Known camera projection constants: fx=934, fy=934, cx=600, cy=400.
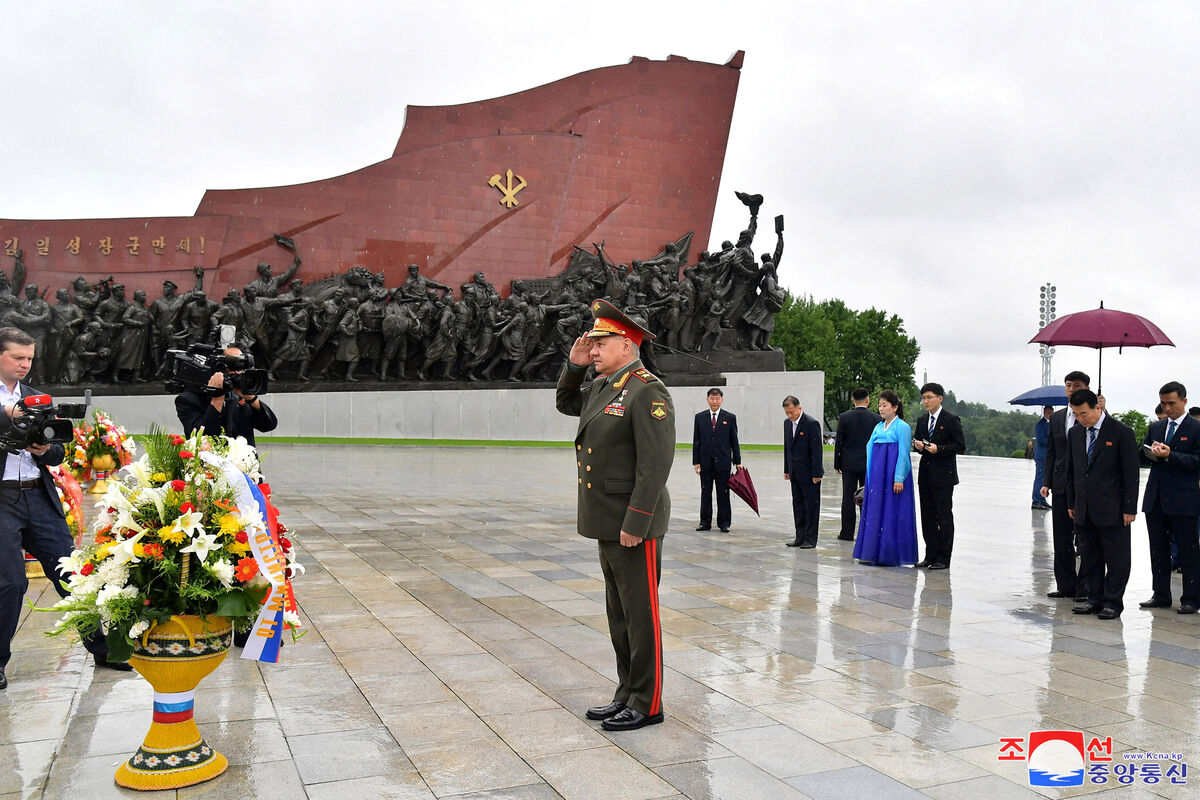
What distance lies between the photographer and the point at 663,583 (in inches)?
245

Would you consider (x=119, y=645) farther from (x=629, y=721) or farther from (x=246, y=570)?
(x=629, y=721)

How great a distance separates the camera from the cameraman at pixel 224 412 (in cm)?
489

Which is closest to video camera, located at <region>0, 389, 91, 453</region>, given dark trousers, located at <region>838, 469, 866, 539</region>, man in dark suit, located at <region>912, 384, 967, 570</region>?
man in dark suit, located at <region>912, 384, 967, 570</region>

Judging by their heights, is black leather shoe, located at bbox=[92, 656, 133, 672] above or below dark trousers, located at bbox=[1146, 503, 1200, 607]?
below

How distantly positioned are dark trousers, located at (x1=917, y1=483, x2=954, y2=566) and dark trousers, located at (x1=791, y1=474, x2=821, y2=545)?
1048 mm

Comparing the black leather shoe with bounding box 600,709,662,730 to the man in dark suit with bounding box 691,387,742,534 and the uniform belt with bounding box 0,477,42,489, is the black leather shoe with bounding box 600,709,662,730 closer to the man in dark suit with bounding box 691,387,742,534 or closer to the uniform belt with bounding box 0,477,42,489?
the uniform belt with bounding box 0,477,42,489

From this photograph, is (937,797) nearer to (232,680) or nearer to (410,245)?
(232,680)

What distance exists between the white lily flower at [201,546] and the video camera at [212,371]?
179cm

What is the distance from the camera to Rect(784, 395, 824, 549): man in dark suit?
8062mm

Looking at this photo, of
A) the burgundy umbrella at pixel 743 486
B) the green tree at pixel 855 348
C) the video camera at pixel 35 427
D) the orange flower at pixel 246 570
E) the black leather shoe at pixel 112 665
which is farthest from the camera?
the green tree at pixel 855 348

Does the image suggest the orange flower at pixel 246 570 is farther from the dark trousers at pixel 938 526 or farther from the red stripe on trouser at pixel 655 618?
the dark trousers at pixel 938 526


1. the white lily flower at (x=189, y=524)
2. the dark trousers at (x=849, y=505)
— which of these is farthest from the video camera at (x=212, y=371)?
the dark trousers at (x=849, y=505)

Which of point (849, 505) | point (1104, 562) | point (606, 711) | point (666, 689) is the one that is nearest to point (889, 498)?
point (849, 505)

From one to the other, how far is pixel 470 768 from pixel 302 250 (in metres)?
20.1
